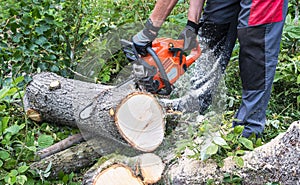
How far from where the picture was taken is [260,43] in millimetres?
2801

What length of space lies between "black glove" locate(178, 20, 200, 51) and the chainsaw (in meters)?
0.04

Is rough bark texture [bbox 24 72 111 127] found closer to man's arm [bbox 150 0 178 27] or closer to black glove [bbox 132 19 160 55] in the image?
black glove [bbox 132 19 160 55]

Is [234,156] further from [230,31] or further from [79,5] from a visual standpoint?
[79,5]

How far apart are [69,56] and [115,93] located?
39.7 inches

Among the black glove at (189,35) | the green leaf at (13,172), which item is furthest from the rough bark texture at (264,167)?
the black glove at (189,35)

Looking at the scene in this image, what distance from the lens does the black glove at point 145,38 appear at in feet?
9.78

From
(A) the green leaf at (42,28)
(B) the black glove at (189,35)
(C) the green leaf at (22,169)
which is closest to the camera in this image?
(C) the green leaf at (22,169)

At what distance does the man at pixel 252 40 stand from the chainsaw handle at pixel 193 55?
0.07 m

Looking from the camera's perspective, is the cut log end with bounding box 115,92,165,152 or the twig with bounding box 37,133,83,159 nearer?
the cut log end with bounding box 115,92,165,152

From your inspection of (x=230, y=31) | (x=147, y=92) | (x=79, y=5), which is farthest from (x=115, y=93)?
(x=79, y=5)

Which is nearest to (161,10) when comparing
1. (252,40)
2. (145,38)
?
(145,38)

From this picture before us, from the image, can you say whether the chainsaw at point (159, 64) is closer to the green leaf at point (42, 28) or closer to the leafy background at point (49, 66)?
the leafy background at point (49, 66)

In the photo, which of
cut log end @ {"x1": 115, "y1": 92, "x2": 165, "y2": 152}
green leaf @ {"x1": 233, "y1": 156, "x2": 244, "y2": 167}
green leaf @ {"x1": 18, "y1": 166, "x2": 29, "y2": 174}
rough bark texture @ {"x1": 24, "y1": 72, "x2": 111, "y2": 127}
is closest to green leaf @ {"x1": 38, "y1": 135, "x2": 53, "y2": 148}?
green leaf @ {"x1": 18, "y1": 166, "x2": 29, "y2": 174}

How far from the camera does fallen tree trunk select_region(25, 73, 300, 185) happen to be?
2.36m
